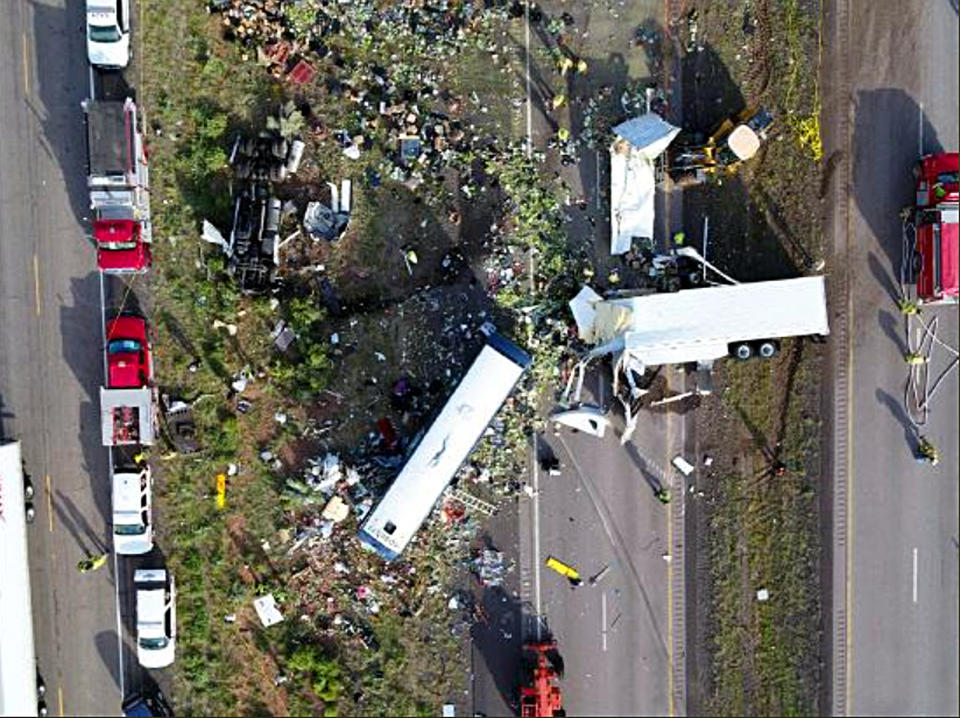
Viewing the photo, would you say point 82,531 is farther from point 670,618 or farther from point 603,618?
point 670,618

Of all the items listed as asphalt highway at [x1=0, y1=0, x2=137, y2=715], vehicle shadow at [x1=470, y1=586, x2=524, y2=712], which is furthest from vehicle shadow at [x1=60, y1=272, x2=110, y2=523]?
vehicle shadow at [x1=470, y1=586, x2=524, y2=712]

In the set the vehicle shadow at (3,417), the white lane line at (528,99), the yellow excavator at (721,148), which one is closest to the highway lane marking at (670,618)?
the yellow excavator at (721,148)

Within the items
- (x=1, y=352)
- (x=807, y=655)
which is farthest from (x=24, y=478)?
(x=807, y=655)

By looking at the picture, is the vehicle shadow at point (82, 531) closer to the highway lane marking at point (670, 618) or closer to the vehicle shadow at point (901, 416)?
the highway lane marking at point (670, 618)

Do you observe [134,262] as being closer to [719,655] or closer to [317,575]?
[317,575]

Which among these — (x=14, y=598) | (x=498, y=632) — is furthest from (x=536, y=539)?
(x=14, y=598)
